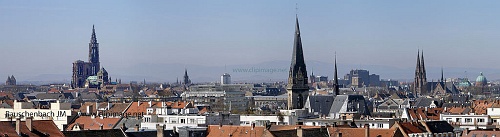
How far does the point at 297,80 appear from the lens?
16375 cm

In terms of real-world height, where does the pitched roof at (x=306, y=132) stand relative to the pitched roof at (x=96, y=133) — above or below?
below

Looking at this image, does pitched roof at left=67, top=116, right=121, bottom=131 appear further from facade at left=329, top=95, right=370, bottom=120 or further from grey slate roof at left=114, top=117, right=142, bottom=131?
facade at left=329, top=95, right=370, bottom=120

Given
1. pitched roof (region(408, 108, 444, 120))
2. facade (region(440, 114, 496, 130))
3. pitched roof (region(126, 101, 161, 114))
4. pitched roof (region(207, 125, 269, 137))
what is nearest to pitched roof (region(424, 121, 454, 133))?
pitched roof (region(207, 125, 269, 137))

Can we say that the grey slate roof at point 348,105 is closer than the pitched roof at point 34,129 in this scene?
No

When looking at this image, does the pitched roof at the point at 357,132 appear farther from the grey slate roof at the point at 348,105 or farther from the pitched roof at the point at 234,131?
the grey slate roof at the point at 348,105

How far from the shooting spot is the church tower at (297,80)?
16171cm

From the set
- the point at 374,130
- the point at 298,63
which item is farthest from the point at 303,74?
the point at 374,130

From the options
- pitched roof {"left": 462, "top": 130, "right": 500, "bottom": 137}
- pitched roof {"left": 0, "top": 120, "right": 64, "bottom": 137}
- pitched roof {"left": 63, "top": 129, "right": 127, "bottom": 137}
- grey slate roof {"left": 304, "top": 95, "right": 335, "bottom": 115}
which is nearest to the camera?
pitched roof {"left": 0, "top": 120, "right": 64, "bottom": 137}

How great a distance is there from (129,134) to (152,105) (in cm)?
5996

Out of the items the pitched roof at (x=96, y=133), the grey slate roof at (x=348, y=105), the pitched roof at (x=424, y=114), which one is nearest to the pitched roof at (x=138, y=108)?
the grey slate roof at (x=348, y=105)

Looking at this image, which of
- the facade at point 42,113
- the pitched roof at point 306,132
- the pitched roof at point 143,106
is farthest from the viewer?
the pitched roof at point 143,106

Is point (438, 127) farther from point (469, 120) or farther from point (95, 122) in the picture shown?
point (95, 122)

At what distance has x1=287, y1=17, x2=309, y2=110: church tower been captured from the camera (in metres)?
162

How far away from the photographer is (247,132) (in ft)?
298
